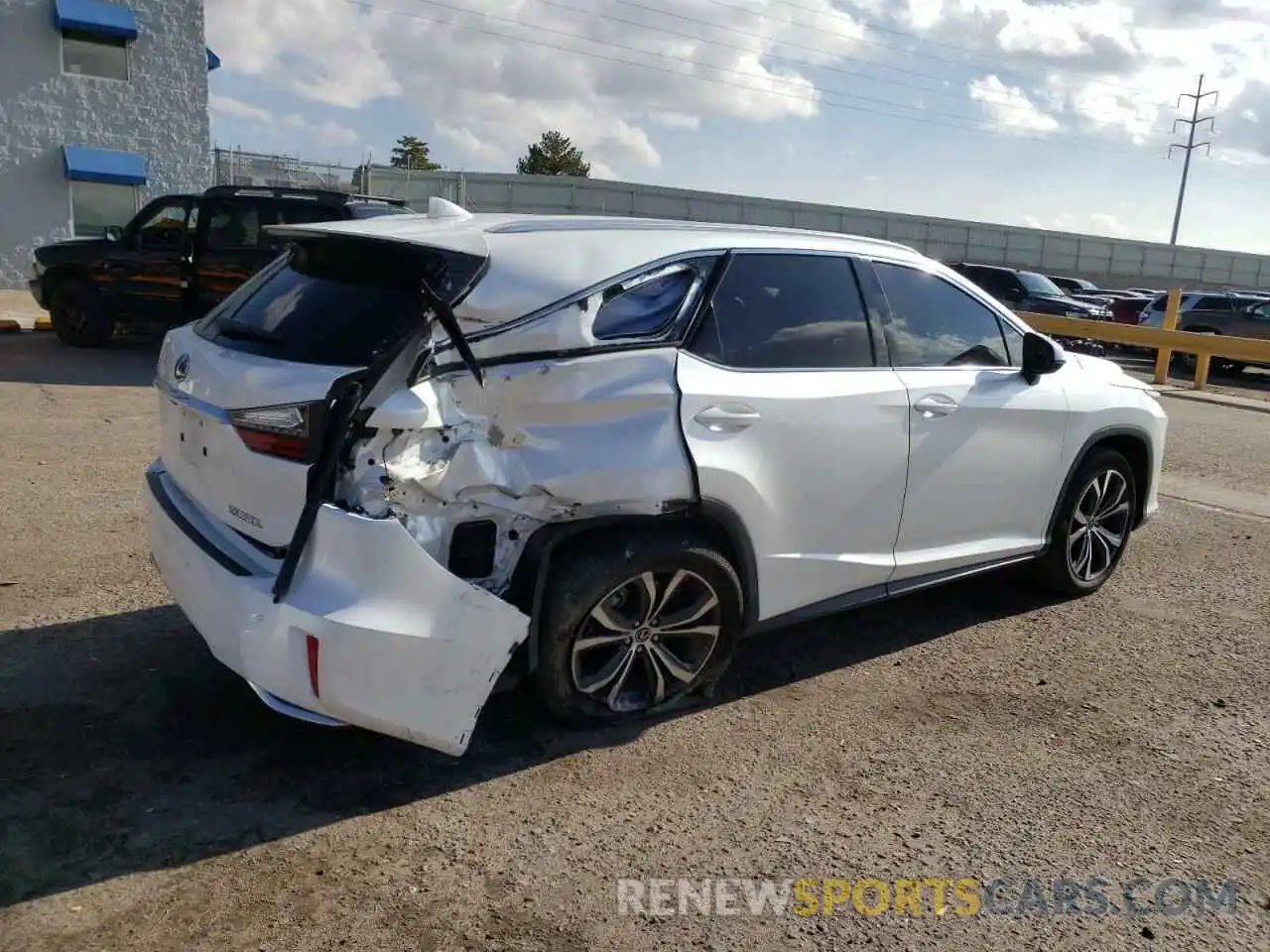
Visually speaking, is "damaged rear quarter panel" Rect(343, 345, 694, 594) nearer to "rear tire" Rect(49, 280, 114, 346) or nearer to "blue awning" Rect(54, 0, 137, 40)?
"rear tire" Rect(49, 280, 114, 346)

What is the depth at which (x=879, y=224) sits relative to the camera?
44625mm

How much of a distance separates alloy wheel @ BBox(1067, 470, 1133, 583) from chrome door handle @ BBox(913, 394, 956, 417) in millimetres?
1214

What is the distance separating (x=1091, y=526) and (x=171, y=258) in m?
10.6

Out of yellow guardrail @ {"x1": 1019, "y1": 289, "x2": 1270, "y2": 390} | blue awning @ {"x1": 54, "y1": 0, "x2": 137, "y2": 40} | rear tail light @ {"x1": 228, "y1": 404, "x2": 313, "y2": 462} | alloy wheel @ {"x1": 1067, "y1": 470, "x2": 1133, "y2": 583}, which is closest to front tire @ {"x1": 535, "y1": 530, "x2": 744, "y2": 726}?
rear tail light @ {"x1": 228, "y1": 404, "x2": 313, "y2": 462}

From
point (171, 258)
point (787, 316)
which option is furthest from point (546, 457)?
point (171, 258)

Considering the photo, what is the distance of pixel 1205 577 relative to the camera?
6113 millimetres

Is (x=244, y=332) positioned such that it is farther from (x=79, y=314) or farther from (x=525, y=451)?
(x=79, y=314)

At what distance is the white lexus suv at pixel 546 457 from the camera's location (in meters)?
3.19

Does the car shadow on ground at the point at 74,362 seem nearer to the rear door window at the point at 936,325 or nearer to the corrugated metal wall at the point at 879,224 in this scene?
the rear door window at the point at 936,325

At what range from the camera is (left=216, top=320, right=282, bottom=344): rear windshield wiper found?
3.60 m

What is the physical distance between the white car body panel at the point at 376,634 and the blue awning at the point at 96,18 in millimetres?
21718

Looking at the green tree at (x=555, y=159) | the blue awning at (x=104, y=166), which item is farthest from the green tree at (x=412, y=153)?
the blue awning at (x=104, y=166)

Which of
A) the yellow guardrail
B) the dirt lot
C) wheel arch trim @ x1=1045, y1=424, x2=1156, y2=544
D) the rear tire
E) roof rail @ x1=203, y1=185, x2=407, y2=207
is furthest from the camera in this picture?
the yellow guardrail

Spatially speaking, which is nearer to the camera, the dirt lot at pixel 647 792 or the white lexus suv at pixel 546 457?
the dirt lot at pixel 647 792
